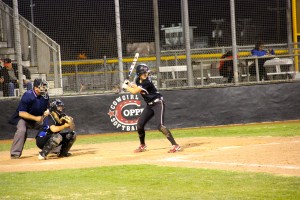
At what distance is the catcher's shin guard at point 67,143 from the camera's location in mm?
11962

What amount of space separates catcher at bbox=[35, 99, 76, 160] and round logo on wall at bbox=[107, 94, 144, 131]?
4.92m

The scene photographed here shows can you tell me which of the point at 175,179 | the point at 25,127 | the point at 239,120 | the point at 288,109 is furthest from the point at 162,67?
the point at 175,179

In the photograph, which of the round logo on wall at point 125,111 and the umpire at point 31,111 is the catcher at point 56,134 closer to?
the umpire at point 31,111

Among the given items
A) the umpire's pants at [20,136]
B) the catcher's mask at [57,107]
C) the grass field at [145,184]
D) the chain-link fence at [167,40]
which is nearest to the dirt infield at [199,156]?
the umpire's pants at [20,136]

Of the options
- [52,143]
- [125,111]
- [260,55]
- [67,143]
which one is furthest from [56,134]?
[260,55]

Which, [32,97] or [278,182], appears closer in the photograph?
[278,182]

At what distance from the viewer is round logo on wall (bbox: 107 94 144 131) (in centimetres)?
1705

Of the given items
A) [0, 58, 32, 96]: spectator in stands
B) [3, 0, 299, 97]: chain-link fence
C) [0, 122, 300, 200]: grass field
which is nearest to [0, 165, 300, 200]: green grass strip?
[0, 122, 300, 200]: grass field

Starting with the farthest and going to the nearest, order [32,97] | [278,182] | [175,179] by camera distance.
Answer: [32,97], [175,179], [278,182]

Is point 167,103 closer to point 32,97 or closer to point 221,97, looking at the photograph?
point 221,97

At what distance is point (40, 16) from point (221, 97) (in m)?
6.15

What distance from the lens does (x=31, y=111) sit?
12211 mm

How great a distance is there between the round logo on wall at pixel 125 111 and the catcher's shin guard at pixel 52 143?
537 centimetres

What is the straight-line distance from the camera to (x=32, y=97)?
1205 centimetres
